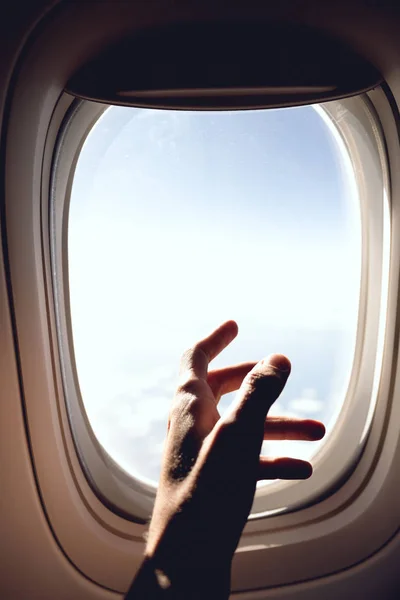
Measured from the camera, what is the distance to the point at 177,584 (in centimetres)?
52

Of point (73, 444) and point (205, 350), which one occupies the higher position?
point (205, 350)

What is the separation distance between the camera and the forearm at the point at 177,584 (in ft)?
1.68

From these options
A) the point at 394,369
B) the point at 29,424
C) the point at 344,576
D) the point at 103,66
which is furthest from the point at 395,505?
the point at 103,66

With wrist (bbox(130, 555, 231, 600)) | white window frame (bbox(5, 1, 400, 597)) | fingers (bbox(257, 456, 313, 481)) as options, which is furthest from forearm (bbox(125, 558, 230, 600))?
white window frame (bbox(5, 1, 400, 597))

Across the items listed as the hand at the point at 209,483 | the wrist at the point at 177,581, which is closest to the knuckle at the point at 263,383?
the hand at the point at 209,483

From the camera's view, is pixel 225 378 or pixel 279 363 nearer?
pixel 279 363

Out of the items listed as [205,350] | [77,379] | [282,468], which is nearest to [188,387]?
[205,350]

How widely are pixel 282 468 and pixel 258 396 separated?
0.52 feet

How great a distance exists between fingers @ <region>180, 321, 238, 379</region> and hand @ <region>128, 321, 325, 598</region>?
85 mm

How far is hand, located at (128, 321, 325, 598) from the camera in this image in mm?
529

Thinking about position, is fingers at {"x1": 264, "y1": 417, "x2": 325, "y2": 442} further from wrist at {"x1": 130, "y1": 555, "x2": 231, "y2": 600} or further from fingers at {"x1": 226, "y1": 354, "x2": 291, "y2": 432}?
wrist at {"x1": 130, "y1": 555, "x2": 231, "y2": 600}

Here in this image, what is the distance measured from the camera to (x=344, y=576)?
3.49ft

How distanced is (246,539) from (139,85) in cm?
116

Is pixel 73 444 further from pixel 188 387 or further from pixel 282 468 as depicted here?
pixel 282 468
